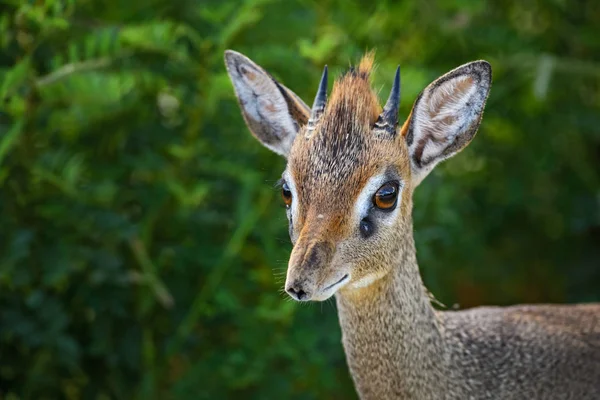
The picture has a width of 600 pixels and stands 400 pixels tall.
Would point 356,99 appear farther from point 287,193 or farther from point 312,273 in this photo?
point 312,273

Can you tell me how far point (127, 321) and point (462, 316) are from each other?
1.79 metres

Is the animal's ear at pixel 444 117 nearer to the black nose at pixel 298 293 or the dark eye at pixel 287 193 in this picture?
the dark eye at pixel 287 193

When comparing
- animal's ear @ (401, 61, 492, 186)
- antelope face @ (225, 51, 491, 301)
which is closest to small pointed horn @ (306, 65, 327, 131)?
antelope face @ (225, 51, 491, 301)

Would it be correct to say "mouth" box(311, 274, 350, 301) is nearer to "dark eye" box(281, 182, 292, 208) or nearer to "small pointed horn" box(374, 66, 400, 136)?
"dark eye" box(281, 182, 292, 208)

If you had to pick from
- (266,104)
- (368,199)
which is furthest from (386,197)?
(266,104)

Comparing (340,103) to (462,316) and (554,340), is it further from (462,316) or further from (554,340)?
(554,340)

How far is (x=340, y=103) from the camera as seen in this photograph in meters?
3.16

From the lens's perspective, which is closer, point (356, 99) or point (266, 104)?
point (356, 99)

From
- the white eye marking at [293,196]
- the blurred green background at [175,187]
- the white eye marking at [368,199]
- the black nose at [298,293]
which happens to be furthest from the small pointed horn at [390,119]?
the blurred green background at [175,187]

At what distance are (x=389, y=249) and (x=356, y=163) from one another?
0.93 feet

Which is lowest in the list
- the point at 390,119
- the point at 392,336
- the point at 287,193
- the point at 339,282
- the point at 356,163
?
the point at 392,336

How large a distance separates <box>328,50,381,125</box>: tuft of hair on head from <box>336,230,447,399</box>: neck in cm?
42

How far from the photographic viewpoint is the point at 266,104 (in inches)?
138

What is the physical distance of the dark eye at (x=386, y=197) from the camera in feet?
9.78
